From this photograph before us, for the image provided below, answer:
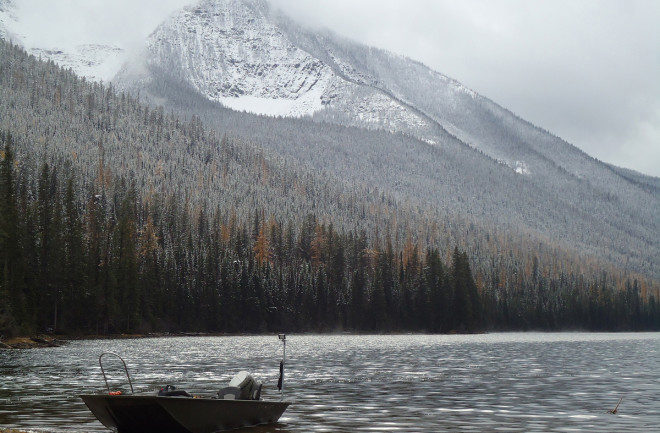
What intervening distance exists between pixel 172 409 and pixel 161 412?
40 centimetres

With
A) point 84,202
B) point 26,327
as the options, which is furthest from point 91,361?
point 84,202

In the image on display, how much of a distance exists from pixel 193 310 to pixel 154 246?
2113 centimetres

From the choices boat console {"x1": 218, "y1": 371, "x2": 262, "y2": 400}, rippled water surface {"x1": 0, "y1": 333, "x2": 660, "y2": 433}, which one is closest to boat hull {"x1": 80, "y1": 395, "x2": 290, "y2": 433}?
boat console {"x1": 218, "y1": 371, "x2": 262, "y2": 400}

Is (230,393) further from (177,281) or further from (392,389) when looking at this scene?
Answer: (177,281)

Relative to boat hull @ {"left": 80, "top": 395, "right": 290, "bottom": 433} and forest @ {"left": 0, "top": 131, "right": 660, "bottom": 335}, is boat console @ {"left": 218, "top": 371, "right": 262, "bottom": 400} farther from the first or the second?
forest @ {"left": 0, "top": 131, "right": 660, "bottom": 335}

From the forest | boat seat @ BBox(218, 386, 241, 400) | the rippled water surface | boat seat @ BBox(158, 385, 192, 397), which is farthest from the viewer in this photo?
the forest

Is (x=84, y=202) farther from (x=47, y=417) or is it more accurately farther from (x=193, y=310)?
(x=47, y=417)

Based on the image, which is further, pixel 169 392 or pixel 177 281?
pixel 177 281

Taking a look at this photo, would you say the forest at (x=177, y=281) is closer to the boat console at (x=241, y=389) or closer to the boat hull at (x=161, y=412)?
the boat console at (x=241, y=389)

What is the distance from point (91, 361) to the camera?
65.1 meters

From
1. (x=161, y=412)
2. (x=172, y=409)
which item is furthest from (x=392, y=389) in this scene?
(x=161, y=412)

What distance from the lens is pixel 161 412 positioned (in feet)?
93.5

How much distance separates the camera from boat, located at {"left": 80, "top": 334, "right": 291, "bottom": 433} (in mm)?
28438

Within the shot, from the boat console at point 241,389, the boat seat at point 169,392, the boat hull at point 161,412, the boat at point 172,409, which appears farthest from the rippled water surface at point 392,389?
the boat seat at point 169,392
